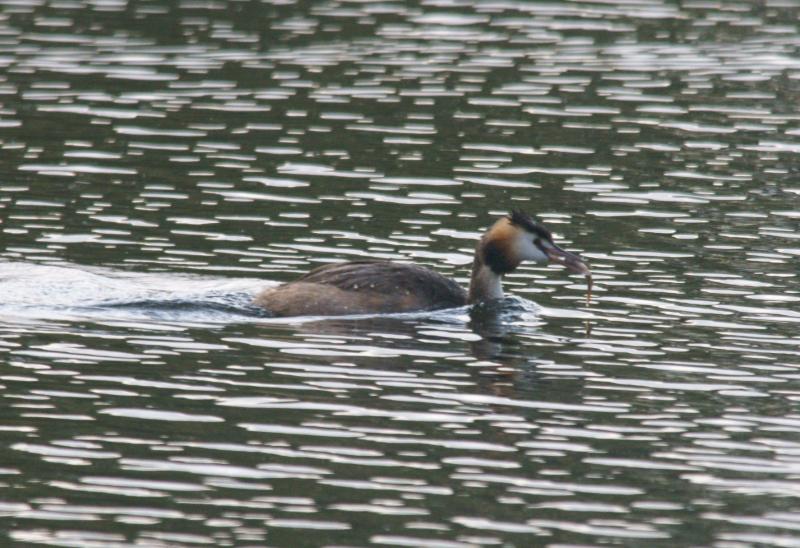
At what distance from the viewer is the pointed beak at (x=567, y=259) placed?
1848 centimetres

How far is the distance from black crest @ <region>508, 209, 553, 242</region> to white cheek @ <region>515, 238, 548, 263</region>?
12cm

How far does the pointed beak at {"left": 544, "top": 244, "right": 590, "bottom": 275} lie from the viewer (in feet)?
60.6

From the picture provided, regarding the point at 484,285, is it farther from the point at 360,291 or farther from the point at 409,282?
the point at 360,291

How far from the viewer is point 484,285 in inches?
749

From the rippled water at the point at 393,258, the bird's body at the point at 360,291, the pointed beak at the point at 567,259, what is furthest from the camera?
the pointed beak at the point at 567,259

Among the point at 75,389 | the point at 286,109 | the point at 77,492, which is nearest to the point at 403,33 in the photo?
the point at 286,109

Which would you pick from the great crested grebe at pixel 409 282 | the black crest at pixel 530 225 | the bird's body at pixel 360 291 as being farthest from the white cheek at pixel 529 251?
the bird's body at pixel 360 291

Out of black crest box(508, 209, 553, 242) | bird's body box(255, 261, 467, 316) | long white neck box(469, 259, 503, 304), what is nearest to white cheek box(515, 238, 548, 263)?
black crest box(508, 209, 553, 242)

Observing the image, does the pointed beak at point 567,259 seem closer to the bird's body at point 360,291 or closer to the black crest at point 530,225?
the black crest at point 530,225

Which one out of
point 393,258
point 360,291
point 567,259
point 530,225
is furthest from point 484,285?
point 393,258

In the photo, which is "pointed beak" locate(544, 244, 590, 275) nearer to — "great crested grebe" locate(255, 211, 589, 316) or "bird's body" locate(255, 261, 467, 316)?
"great crested grebe" locate(255, 211, 589, 316)

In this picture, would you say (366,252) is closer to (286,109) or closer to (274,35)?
(286,109)

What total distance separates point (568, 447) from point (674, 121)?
16873 millimetres

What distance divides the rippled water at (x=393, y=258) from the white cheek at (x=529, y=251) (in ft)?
1.62
